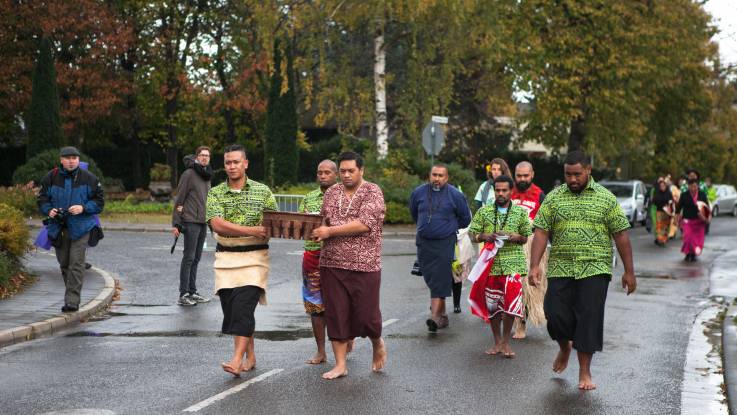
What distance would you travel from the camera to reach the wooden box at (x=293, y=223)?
7836 mm

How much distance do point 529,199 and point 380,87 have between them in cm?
2114

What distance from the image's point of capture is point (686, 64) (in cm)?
4106

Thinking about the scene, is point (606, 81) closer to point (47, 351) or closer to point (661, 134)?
point (661, 134)

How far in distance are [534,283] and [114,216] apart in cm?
2476

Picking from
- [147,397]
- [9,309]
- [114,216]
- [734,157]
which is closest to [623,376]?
[147,397]

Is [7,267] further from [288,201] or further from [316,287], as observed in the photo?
[288,201]

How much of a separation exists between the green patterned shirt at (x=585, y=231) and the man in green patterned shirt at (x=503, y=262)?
159cm

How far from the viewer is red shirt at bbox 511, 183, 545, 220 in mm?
10852

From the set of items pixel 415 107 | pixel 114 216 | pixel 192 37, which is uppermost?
pixel 192 37

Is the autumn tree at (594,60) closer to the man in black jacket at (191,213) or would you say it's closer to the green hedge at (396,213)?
the green hedge at (396,213)

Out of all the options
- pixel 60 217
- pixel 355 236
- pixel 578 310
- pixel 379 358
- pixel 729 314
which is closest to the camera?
pixel 578 310

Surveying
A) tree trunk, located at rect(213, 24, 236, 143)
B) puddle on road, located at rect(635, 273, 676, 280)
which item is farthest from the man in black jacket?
tree trunk, located at rect(213, 24, 236, 143)

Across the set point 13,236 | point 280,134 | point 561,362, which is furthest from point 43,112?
point 561,362

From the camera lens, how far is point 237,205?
8383 millimetres
